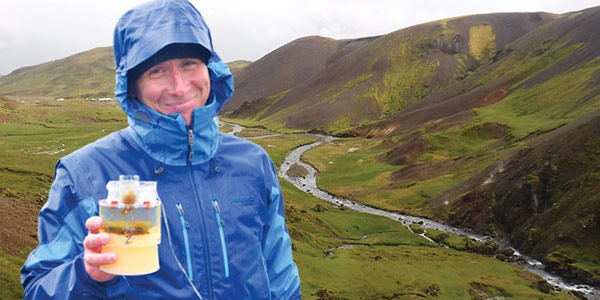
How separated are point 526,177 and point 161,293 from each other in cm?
6216

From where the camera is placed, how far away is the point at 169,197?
14.6 feet

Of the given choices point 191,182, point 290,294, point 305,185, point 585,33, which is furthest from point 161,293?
point 585,33

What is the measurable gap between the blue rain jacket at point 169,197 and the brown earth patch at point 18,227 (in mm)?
15681

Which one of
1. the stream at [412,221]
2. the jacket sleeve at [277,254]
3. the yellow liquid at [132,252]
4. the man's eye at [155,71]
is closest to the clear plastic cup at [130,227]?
the yellow liquid at [132,252]

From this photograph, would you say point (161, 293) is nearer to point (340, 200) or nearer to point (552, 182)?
point (552, 182)

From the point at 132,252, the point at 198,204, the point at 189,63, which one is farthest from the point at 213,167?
the point at 132,252

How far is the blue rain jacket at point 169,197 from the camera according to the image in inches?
155

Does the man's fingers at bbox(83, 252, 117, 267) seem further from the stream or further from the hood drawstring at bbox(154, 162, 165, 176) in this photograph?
the stream

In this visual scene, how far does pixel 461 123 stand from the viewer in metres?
110

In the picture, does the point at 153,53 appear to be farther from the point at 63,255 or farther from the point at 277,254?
the point at 277,254

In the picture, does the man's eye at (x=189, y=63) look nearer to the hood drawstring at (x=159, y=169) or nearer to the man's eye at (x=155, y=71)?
the man's eye at (x=155, y=71)

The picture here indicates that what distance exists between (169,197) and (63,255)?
3.38ft

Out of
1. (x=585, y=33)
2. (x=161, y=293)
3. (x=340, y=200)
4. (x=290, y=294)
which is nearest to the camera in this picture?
(x=161, y=293)

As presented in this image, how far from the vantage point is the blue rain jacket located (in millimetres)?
3926
